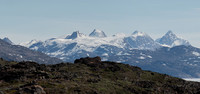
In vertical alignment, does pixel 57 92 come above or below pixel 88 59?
below

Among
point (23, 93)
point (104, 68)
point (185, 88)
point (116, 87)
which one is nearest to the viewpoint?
point (23, 93)

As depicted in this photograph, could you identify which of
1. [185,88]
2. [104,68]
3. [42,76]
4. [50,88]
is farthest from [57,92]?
[104,68]

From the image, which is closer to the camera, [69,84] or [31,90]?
[31,90]

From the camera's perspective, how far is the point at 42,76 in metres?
68.6

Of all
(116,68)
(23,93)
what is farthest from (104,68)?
(23,93)

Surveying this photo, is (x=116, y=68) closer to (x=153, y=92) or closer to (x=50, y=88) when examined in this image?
(x=153, y=92)

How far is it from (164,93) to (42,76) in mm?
28248

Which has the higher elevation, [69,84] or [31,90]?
[69,84]

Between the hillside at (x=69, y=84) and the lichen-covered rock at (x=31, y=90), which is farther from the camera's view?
the hillside at (x=69, y=84)

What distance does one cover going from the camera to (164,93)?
240 ft

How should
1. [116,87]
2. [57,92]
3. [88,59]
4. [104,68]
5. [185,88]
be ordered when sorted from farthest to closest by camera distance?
1. [88,59]
2. [104,68]
3. [185,88]
4. [116,87]
5. [57,92]

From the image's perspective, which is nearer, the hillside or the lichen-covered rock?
the lichen-covered rock

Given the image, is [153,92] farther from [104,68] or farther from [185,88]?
[104,68]

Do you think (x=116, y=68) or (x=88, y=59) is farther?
(x=88, y=59)
